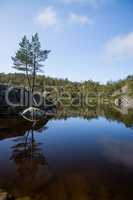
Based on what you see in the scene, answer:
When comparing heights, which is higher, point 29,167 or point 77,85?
point 77,85

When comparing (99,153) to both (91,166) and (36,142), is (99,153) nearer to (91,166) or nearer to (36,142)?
(91,166)

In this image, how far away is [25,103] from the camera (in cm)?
4425

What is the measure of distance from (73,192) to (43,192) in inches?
55.9

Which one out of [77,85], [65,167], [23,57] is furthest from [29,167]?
[77,85]

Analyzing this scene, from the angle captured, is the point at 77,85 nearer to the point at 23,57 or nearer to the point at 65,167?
the point at 23,57

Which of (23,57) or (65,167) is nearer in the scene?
(65,167)

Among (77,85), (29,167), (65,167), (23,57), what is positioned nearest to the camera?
(29,167)

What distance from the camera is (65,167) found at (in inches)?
565

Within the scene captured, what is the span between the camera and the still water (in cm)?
1084

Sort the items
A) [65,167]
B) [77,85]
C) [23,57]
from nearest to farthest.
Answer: [65,167] → [23,57] → [77,85]

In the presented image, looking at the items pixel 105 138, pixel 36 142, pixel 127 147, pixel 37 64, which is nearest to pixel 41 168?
pixel 36 142

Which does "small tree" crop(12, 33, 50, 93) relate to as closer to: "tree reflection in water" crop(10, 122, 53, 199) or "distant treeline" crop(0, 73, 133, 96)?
"tree reflection in water" crop(10, 122, 53, 199)

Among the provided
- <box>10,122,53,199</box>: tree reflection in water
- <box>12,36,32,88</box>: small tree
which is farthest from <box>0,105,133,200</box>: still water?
<box>12,36,32,88</box>: small tree

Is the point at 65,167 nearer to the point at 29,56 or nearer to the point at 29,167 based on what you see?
the point at 29,167
